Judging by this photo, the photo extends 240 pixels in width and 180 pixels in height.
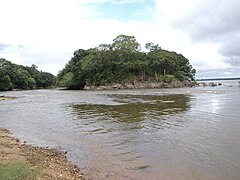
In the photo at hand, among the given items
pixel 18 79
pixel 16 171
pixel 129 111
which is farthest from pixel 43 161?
pixel 18 79

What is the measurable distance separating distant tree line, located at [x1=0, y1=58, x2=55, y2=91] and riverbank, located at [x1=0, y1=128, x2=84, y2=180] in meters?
116

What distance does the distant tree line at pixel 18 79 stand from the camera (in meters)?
121

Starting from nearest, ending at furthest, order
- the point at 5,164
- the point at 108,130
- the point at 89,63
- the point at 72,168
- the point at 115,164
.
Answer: the point at 5,164 < the point at 72,168 < the point at 115,164 < the point at 108,130 < the point at 89,63

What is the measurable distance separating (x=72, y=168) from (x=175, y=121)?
12812mm

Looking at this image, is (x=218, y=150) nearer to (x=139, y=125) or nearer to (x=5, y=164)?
(x=139, y=125)

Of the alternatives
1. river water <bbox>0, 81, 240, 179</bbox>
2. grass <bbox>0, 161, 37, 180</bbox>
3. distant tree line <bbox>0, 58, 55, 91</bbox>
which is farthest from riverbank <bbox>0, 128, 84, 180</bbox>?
distant tree line <bbox>0, 58, 55, 91</bbox>

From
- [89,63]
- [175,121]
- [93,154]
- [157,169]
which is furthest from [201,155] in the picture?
[89,63]

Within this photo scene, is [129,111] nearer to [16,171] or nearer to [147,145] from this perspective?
[147,145]

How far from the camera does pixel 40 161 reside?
1075 centimetres

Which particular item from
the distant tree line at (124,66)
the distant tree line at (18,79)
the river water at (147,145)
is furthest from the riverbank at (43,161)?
the distant tree line at (18,79)

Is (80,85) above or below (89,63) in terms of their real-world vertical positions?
below

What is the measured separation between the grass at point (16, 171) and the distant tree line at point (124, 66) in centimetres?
10117

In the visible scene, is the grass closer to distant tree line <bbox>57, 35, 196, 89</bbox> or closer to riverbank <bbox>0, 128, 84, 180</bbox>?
riverbank <bbox>0, 128, 84, 180</bbox>

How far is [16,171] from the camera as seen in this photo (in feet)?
28.9
